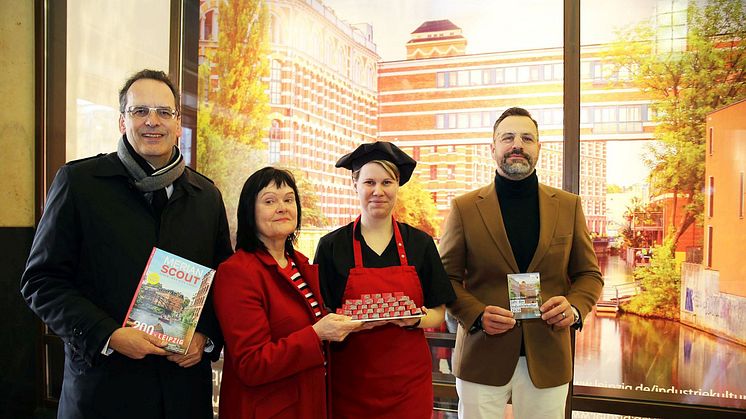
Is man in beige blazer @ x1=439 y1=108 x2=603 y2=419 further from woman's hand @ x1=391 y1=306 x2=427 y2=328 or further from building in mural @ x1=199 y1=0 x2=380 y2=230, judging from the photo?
building in mural @ x1=199 y1=0 x2=380 y2=230

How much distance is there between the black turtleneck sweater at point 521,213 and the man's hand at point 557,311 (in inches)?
7.7

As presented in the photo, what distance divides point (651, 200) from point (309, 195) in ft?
7.06

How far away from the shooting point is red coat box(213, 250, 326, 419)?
1788 millimetres

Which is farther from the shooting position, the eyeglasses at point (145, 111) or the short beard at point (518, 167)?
the short beard at point (518, 167)

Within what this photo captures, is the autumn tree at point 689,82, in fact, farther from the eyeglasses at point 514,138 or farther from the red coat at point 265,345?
the red coat at point 265,345

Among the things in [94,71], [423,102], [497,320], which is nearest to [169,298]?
[497,320]

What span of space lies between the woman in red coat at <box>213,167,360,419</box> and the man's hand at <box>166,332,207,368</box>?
0.12 m

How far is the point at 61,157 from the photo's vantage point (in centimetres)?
423

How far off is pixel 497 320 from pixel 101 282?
1523 mm

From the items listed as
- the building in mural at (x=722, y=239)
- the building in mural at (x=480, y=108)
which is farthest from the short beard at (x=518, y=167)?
the building in mural at (x=722, y=239)

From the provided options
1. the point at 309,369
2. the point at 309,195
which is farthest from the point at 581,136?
the point at 309,369

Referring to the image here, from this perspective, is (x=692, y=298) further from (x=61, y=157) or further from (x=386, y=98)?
(x=61, y=157)

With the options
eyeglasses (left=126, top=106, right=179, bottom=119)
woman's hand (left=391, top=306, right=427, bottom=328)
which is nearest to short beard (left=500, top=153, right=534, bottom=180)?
woman's hand (left=391, top=306, right=427, bottom=328)

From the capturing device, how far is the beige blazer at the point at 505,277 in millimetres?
2350
